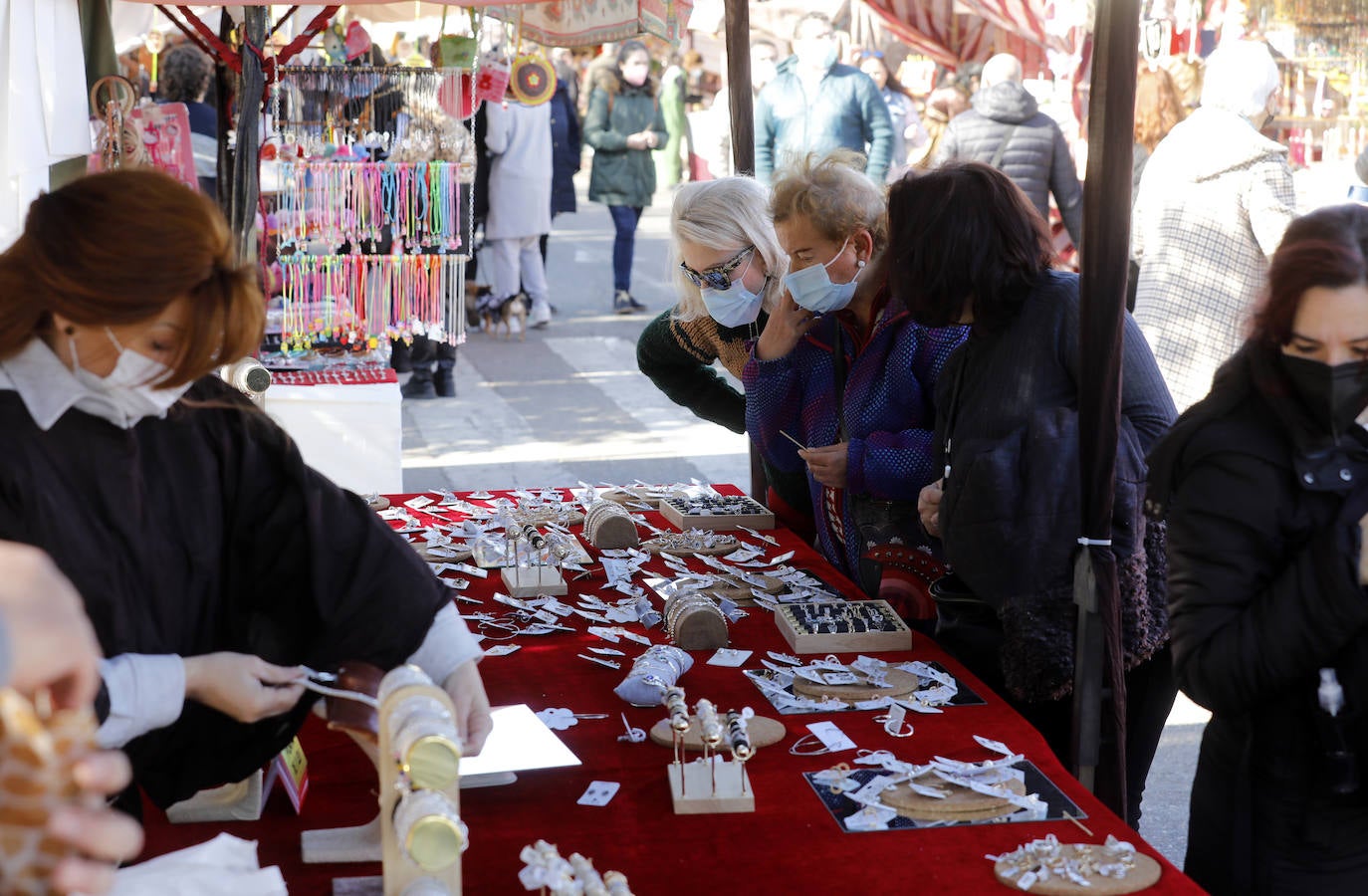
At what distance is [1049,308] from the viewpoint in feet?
7.15

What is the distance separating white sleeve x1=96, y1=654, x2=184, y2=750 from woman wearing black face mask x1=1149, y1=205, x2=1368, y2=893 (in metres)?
1.14

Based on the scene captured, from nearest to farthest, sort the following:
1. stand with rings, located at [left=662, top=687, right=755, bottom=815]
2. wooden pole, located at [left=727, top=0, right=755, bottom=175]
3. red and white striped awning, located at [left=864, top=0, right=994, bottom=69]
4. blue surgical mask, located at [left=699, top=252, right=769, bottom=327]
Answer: stand with rings, located at [left=662, top=687, right=755, bottom=815] < blue surgical mask, located at [left=699, top=252, right=769, bottom=327] < wooden pole, located at [left=727, top=0, right=755, bottom=175] < red and white striped awning, located at [left=864, top=0, right=994, bottom=69]

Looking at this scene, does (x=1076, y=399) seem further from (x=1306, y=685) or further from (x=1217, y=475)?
(x=1306, y=685)

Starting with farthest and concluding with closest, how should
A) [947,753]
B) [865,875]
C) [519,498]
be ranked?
1. [519,498]
2. [947,753]
3. [865,875]

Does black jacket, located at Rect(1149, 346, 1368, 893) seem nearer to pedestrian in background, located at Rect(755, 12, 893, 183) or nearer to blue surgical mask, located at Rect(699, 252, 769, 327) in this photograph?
blue surgical mask, located at Rect(699, 252, 769, 327)

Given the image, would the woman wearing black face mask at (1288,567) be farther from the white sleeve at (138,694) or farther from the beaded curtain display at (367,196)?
the beaded curtain display at (367,196)

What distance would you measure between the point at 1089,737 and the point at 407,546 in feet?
3.65

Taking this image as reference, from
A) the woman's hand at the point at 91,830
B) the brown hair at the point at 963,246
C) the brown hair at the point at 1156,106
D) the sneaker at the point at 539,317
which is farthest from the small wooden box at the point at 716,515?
the sneaker at the point at 539,317

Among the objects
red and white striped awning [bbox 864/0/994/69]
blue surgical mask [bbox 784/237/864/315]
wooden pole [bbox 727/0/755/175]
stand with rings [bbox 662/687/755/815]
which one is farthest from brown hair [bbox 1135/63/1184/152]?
red and white striped awning [bbox 864/0/994/69]

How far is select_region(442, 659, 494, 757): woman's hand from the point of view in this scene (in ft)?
5.01

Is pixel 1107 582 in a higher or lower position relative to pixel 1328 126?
lower

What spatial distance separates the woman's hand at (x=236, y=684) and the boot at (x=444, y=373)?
5783 mm

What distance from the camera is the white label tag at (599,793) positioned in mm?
1690

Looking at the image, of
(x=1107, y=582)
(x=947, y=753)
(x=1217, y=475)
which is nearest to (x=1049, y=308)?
(x=1107, y=582)
